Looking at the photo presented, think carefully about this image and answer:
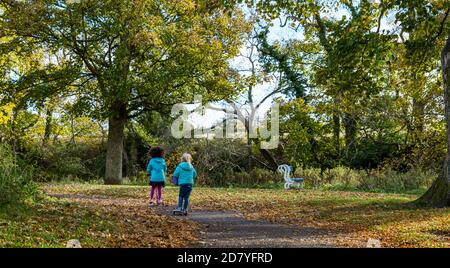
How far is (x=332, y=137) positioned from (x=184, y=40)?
33.3 feet

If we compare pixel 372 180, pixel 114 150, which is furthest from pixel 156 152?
pixel 372 180

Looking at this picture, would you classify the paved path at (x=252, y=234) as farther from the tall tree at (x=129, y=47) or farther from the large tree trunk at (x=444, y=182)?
the tall tree at (x=129, y=47)

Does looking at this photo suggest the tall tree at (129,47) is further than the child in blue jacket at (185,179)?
Yes

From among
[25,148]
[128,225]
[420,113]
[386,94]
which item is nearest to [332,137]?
[386,94]

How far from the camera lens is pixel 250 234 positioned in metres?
8.56

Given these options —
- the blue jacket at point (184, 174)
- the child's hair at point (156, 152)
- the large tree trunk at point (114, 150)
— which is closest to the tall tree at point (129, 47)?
the large tree trunk at point (114, 150)

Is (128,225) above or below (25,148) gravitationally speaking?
below

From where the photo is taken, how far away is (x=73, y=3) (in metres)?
19.9

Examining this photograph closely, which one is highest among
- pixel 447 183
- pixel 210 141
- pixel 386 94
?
pixel 386 94

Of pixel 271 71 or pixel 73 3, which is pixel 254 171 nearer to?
pixel 271 71

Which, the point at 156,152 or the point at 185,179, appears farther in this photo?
the point at 156,152

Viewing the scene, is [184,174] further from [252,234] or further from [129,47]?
[129,47]

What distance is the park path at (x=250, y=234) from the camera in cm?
752
